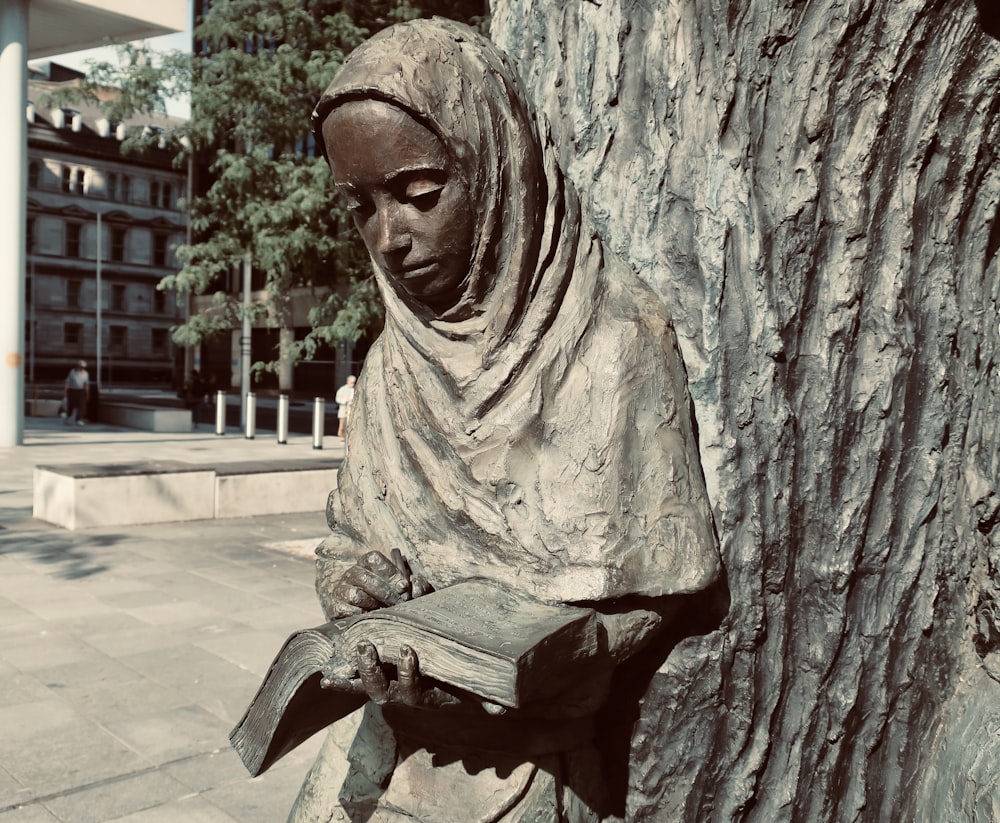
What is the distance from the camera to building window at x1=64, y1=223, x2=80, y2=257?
57259 millimetres

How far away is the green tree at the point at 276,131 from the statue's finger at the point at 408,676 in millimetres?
9420

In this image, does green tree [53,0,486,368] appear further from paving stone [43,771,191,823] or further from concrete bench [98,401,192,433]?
concrete bench [98,401,192,433]

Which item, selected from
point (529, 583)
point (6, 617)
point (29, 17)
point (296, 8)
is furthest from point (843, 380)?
point (29, 17)

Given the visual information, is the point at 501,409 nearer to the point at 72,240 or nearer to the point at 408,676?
the point at 408,676

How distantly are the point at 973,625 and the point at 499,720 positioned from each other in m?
0.98

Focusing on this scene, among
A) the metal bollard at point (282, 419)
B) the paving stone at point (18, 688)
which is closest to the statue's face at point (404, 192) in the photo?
the paving stone at point (18, 688)

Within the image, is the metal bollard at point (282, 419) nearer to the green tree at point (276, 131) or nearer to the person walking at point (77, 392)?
the green tree at point (276, 131)

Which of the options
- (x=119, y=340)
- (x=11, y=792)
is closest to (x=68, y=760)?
(x=11, y=792)

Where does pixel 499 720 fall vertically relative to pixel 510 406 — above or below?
below

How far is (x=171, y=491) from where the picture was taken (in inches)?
383

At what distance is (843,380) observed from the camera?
1.83 meters

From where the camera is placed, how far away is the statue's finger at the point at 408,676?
1.42m

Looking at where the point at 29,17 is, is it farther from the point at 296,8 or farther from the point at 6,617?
the point at 6,617

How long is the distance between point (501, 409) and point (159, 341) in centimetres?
6323
